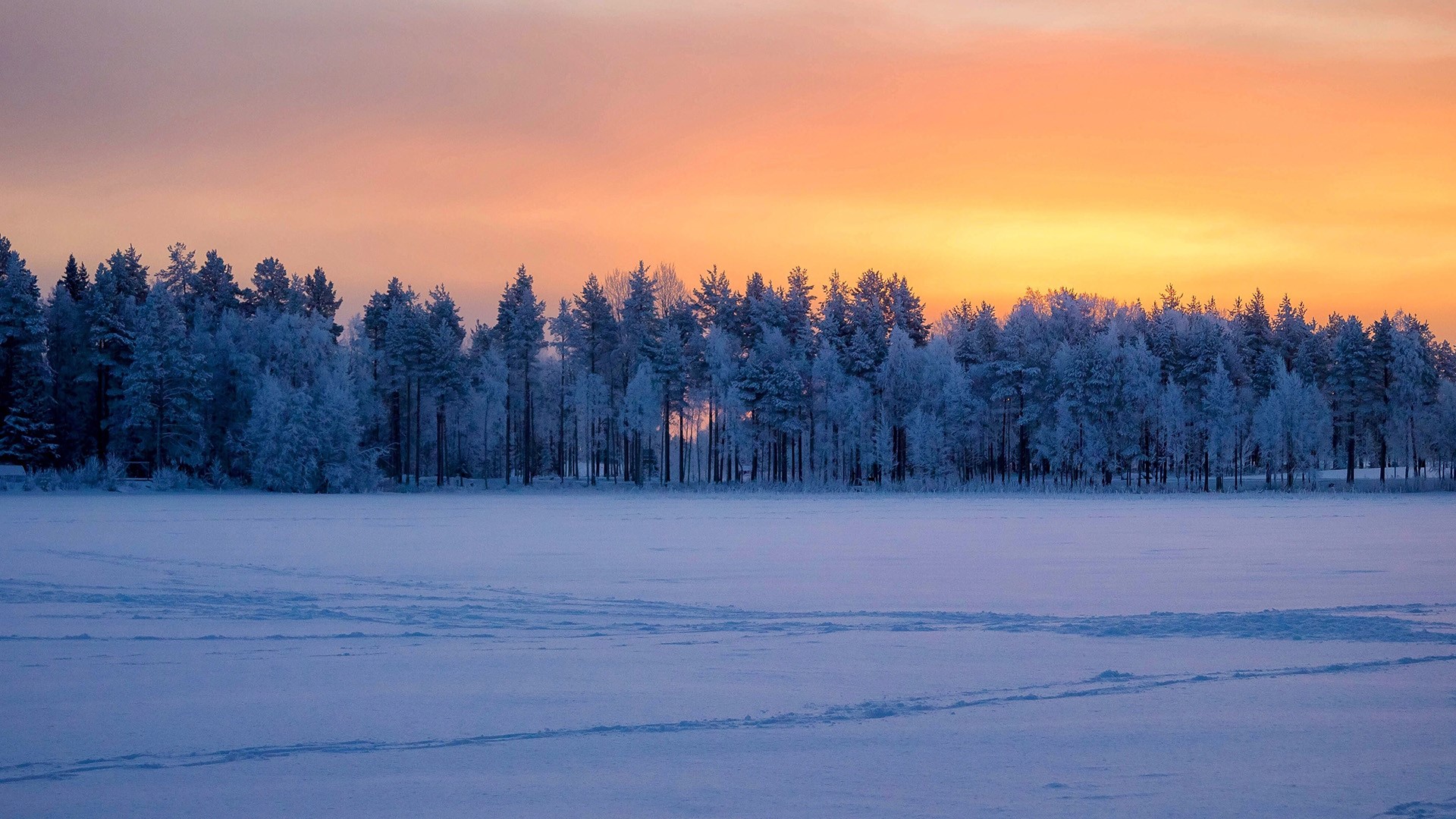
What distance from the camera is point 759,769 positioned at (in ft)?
24.0

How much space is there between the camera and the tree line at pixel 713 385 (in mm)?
63312

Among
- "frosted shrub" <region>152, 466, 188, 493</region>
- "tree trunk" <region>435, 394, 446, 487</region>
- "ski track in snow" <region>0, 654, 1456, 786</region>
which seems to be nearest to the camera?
"ski track in snow" <region>0, 654, 1456, 786</region>

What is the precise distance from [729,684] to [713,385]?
63029mm

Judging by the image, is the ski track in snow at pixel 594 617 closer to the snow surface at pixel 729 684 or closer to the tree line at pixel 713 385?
the snow surface at pixel 729 684

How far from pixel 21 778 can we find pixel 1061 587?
523 inches

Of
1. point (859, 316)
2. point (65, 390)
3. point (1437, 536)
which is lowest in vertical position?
point (1437, 536)

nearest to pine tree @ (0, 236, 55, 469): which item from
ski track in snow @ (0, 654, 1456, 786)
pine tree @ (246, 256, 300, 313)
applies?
pine tree @ (246, 256, 300, 313)

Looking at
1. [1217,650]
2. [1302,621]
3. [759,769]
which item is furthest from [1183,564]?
[759,769]

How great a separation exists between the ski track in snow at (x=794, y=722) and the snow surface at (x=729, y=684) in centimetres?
4

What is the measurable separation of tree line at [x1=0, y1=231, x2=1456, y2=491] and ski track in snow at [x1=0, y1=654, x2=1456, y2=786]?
186ft

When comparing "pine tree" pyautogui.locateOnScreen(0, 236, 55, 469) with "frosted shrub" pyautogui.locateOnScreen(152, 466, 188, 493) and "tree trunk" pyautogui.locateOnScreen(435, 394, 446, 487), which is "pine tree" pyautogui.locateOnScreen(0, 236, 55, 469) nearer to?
"frosted shrub" pyautogui.locateOnScreen(152, 466, 188, 493)

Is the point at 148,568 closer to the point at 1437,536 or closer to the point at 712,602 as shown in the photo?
the point at 712,602

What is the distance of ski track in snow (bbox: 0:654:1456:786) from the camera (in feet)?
24.3

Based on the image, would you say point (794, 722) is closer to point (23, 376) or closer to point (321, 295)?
point (23, 376)
